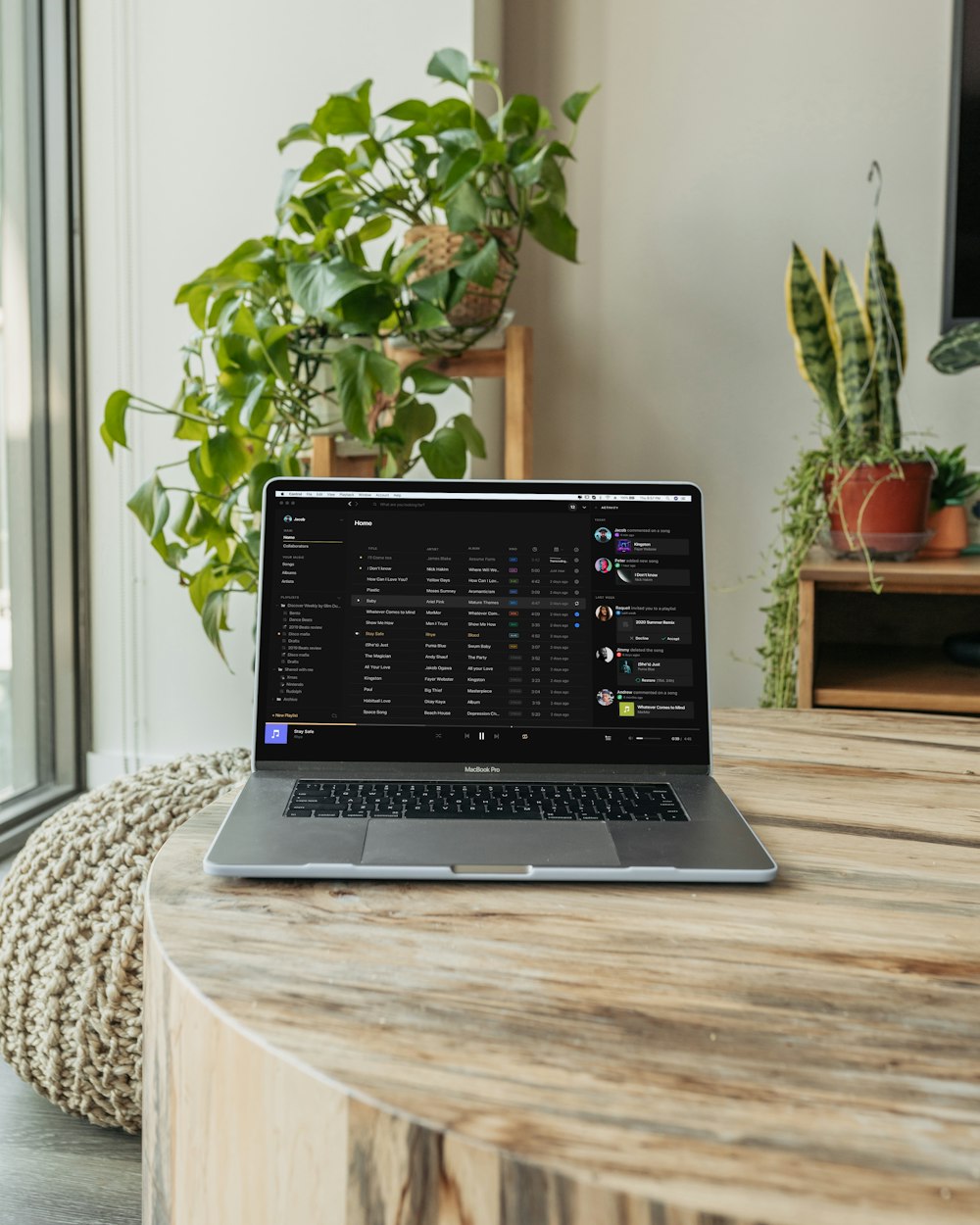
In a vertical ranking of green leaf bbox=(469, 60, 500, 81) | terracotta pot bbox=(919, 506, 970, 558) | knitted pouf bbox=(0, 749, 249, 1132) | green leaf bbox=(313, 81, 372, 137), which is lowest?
knitted pouf bbox=(0, 749, 249, 1132)

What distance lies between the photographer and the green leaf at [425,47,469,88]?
71.6 inches

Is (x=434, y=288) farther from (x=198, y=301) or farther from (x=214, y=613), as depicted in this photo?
(x=214, y=613)

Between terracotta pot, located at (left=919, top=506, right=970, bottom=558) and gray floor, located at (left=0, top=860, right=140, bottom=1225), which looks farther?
terracotta pot, located at (left=919, top=506, right=970, bottom=558)

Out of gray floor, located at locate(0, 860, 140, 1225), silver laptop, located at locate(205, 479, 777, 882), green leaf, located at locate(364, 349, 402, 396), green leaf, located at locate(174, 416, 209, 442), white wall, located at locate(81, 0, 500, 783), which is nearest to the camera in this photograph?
silver laptop, located at locate(205, 479, 777, 882)

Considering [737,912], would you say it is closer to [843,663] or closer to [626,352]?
[843,663]

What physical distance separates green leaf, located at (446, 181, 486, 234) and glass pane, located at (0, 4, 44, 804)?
106cm

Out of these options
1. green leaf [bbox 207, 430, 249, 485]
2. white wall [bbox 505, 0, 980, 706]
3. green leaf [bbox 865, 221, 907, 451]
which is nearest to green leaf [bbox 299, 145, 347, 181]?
green leaf [bbox 207, 430, 249, 485]

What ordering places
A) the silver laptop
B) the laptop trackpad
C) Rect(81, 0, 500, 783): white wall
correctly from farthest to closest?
Rect(81, 0, 500, 783): white wall → the silver laptop → the laptop trackpad

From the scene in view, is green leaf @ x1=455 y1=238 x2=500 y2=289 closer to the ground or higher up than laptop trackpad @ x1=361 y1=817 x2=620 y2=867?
higher up

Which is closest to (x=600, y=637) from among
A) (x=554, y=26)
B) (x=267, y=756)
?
(x=267, y=756)

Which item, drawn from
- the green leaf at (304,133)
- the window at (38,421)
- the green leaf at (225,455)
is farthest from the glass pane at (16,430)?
the green leaf at (304,133)

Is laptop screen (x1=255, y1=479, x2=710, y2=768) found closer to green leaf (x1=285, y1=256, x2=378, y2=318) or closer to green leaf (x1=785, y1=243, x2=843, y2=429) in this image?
green leaf (x1=285, y1=256, x2=378, y2=318)

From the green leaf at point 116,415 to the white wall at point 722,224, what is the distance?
94cm

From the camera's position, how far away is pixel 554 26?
234cm
